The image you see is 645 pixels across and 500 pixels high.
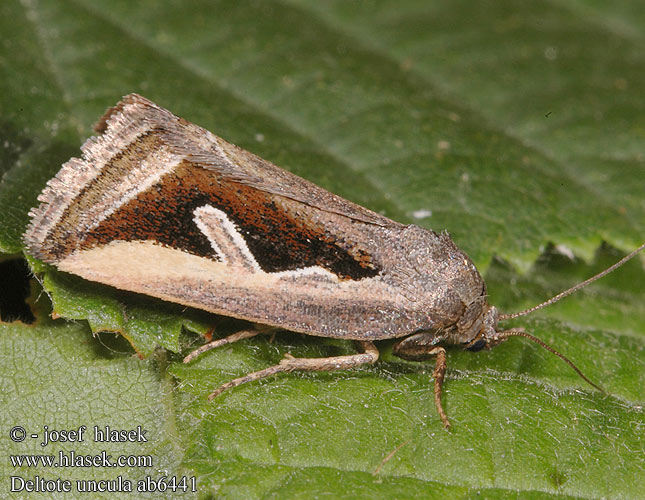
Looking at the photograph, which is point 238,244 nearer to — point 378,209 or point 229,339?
point 229,339

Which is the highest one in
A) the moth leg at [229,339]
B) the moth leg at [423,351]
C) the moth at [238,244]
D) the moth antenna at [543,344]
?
the moth at [238,244]

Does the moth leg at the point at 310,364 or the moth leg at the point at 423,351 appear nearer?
the moth leg at the point at 310,364

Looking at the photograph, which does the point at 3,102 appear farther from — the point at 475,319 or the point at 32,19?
the point at 475,319

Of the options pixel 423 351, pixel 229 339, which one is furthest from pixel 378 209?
pixel 229 339

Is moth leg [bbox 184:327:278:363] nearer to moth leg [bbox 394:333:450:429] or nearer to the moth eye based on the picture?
moth leg [bbox 394:333:450:429]

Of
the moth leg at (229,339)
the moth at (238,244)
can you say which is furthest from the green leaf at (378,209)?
the moth at (238,244)

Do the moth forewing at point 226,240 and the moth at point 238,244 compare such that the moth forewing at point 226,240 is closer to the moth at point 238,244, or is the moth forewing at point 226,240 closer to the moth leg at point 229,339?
the moth at point 238,244
